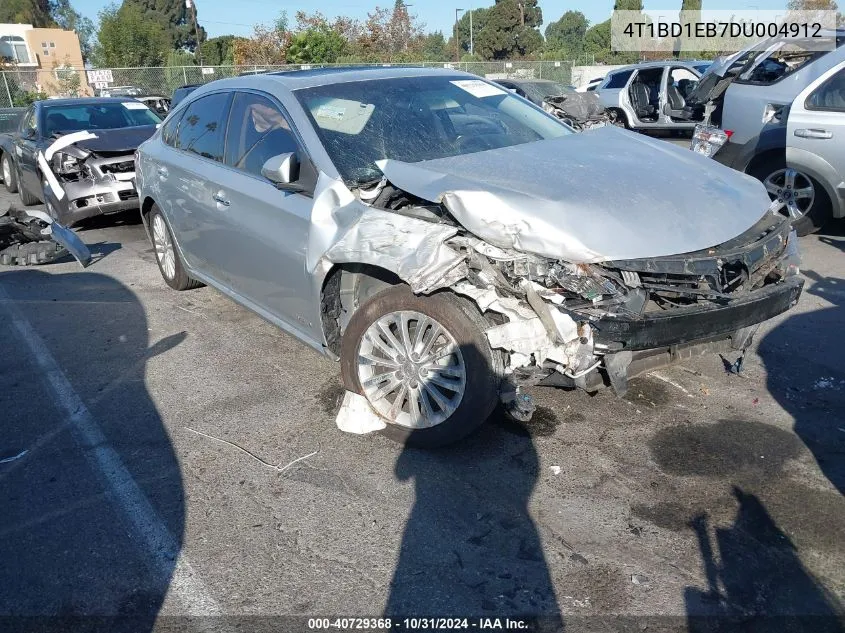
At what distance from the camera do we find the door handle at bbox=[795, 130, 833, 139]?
21.4 feet

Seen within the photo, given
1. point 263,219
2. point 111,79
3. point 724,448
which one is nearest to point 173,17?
point 111,79

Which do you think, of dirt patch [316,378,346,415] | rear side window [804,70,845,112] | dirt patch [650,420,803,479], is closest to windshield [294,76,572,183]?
dirt patch [316,378,346,415]

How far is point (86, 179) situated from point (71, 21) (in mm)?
81724

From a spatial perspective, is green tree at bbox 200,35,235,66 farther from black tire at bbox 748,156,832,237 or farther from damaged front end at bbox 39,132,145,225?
black tire at bbox 748,156,832,237

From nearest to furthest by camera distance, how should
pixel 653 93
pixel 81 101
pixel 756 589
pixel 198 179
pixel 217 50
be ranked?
pixel 756 589
pixel 198 179
pixel 81 101
pixel 653 93
pixel 217 50

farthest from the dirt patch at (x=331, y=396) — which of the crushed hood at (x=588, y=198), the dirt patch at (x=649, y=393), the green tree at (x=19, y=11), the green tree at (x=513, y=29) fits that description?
the green tree at (x=19, y=11)

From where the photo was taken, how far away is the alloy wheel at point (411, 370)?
334 cm

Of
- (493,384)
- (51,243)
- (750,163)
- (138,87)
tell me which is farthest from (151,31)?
(493,384)

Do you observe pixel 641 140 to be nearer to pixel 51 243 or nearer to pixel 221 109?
pixel 221 109

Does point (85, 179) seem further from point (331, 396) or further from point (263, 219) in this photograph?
point (331, 396)

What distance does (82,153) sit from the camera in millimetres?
8320

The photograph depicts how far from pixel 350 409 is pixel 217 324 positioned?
2.18 meters

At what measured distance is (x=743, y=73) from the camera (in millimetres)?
7758

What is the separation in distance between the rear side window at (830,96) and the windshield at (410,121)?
3.50m
